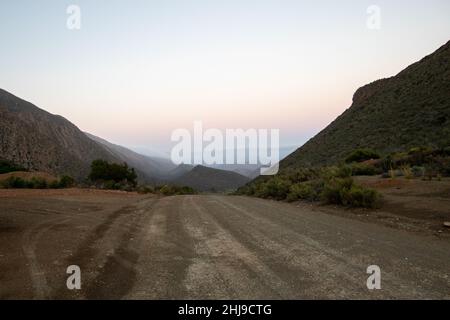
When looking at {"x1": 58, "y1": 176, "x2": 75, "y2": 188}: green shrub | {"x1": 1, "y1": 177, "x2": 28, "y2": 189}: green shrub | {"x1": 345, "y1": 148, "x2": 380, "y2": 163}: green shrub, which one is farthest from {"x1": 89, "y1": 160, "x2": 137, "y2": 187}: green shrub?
{"x1": 345, "y1": 148, "x2": 380, "y2": 163}: green shrub

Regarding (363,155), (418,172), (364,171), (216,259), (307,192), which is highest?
(363,155)

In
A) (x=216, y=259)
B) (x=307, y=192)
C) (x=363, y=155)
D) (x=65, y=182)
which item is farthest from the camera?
(x=363, y=155)

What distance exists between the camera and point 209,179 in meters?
120

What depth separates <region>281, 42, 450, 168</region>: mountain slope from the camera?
33.1 meters

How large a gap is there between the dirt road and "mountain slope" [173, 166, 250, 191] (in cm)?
9939

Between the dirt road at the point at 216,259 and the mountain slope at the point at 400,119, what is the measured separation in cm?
2296

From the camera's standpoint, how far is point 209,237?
7797mm

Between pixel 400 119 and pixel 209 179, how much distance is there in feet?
281

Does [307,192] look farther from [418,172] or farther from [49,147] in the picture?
[49,147]

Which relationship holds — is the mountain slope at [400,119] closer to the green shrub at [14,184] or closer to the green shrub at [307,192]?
the green shrub at [307,192]

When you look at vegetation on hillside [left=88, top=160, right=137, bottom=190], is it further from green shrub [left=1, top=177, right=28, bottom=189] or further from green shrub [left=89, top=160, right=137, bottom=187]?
green shrub [left=1, top=177, right=28, bottom=189]

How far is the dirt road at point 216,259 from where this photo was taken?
14.6ft

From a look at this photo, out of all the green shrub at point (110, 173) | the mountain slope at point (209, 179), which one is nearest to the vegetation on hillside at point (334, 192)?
the green shrub at point (110, 173)

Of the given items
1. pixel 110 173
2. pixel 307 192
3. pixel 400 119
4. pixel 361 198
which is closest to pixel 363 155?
pixel 400 119
